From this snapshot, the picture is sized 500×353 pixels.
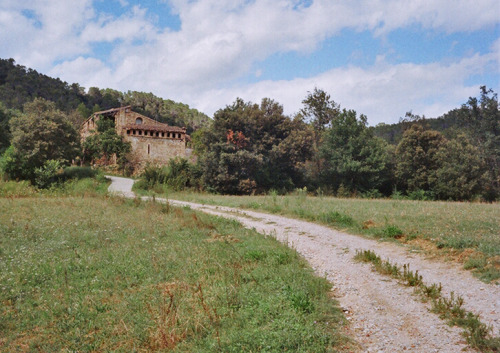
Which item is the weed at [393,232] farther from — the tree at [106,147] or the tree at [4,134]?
the tree at [4,134]

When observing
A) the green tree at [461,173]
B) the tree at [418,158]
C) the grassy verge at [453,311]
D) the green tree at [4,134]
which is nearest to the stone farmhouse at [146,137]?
the green tree at [4,134]

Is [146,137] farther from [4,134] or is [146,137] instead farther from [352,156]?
[352,156]

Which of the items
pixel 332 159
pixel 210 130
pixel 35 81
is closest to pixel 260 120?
pixel 210 130

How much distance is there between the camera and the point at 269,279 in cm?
671

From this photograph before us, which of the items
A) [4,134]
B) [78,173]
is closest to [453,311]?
[78,173]

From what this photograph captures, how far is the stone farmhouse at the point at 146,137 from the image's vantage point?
154 feet

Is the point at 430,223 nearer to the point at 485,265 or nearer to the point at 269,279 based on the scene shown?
the point at 485,265

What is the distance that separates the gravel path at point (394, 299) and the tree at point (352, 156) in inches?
1104

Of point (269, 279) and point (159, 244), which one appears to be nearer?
point (269, 279)

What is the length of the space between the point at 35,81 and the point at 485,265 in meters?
102

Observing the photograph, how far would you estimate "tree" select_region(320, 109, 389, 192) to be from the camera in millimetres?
36281

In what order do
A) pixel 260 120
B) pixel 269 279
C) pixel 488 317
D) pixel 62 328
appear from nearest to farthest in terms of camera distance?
pixel 488 317 < pixel 62 328 < pixel 269 279 < pixel 260 120

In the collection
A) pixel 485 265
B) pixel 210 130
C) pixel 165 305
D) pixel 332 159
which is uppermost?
pixel 210 130

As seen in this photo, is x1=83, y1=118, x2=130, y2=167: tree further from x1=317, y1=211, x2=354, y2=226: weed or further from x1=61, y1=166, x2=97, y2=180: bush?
x1=317, y1=211, x2=354, y2=226: weed
